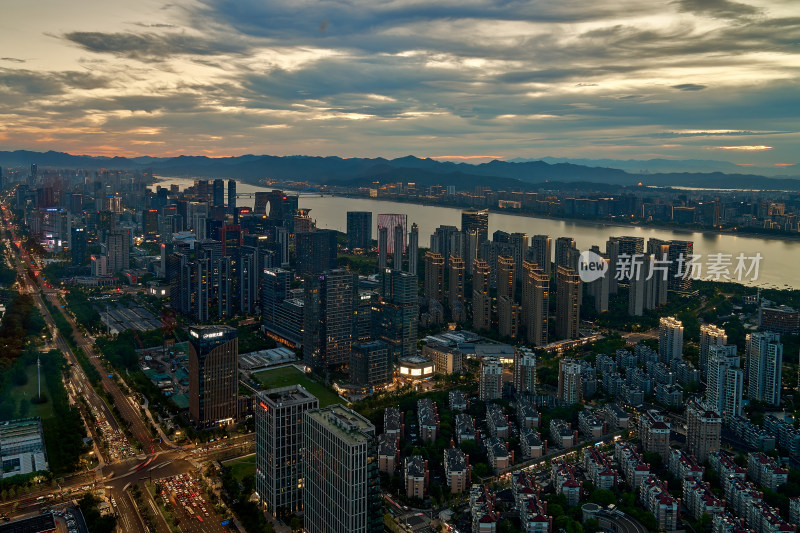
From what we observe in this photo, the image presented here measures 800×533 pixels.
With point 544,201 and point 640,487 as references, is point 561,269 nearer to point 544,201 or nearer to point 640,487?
point 640,487

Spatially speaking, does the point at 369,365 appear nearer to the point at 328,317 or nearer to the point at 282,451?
the point at 328,317

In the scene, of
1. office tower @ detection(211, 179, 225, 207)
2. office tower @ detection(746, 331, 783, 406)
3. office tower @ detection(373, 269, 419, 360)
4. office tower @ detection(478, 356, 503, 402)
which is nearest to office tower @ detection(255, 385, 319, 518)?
office tower @ detection(478, 356, 503, 402)

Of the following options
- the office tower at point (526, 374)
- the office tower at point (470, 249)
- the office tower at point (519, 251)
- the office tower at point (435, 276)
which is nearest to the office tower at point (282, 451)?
the office tower at point (526, 374)

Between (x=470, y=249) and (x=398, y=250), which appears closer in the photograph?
(x=470, y=249)

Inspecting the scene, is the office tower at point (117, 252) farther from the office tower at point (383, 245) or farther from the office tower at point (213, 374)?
the office tower at point (213, 374)

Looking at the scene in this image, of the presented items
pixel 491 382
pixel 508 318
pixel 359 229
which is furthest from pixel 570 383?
pixel 359 229

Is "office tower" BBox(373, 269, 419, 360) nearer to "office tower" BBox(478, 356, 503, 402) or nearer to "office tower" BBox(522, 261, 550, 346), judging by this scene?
"office tower" BBox(478, 356, 503, 402)
